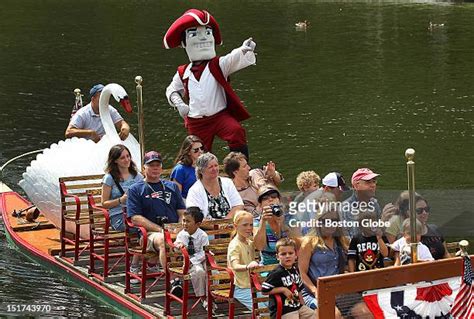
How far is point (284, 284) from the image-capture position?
9.56m

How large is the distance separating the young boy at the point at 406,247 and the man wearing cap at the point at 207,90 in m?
4.22

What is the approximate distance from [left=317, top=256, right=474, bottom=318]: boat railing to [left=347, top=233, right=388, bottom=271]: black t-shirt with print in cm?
89

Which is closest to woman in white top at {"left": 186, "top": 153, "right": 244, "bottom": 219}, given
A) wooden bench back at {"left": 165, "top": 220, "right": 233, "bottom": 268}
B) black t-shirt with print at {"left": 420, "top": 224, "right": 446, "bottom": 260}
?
wooden bench back at {"left": 165, "top": 220, "right": 233, "bottom": 268}

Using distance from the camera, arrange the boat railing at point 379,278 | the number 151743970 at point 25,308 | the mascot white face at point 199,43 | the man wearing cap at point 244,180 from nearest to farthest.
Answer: the boat railing at point 379,278
the man wearing cap at point 244,180
the number 151743970 at point 25,308
the mascot white face at point 199,43

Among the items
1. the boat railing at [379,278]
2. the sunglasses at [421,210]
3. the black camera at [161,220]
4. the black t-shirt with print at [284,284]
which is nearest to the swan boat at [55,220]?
the black camera at [161,220]

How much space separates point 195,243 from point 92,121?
15.6 ft

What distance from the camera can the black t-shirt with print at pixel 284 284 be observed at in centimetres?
956

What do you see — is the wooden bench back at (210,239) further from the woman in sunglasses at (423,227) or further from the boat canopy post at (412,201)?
the boat canopy post at (412,201)

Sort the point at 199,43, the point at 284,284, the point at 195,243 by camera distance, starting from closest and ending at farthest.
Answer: the point at 284,284, the point at 195,243, the point at 199,43

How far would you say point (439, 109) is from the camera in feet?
80.7

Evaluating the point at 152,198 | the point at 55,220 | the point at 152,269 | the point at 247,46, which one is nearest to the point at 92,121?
the point at 55,220

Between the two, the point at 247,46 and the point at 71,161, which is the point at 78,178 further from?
the point at 247,46

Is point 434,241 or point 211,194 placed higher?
point 211,194

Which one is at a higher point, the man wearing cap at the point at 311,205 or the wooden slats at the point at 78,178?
the man wearing cap at the point at 311,205
